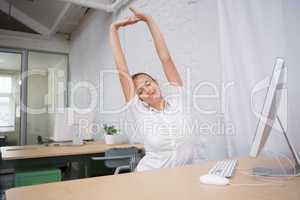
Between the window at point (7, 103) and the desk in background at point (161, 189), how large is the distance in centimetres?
505

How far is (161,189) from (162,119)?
1.18 metres

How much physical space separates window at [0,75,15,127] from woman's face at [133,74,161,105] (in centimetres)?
384

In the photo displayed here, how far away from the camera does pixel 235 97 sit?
1.96 metres

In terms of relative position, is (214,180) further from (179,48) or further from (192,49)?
(179,48)

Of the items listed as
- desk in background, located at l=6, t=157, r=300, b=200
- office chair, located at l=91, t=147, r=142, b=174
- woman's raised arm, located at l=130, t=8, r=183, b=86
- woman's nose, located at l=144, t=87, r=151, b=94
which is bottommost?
office chair, located at l=91, t=147, r=142, b=174

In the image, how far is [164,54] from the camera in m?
2.83

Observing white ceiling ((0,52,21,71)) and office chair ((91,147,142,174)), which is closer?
office chair ((91,147,142,174))

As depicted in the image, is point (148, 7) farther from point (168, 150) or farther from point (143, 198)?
point (143, 198)

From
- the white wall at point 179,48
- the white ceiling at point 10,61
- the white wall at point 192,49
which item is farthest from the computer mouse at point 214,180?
the white ceiling at point 10,61

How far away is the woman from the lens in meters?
2.05

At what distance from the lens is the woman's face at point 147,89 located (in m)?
2.46

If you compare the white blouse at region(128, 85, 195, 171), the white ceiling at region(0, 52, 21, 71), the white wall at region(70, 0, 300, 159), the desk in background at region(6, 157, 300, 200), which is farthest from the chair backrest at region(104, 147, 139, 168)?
the white ceiling at region(0, 52, 21, 71)

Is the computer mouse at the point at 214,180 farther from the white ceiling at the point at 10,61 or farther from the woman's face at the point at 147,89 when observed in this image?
the white ceiling at the point at 10,61

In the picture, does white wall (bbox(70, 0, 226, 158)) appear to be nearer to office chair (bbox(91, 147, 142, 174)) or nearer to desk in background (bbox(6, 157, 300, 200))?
office chair (bbox(91, 147, 142, 174))
